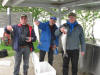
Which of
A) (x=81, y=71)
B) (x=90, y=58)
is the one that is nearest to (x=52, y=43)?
(x=90, y=58)

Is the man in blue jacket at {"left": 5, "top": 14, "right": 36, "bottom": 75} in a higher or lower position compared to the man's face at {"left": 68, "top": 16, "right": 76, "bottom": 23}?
lower

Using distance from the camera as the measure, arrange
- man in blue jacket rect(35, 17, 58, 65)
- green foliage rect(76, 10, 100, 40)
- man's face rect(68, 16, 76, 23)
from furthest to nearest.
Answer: green foliage rect(76, 10, 100, 40) → man in blue jacket rect(35, 17, 58, 65) → man's face rect(68, 16, 76, 23)

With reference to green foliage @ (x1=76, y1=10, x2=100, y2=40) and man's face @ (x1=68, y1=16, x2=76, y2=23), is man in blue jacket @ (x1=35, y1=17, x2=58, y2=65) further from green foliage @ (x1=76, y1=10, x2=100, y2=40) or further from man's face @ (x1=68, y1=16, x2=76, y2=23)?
green foliage @ (x1=76, y1=10, x2=100, y2=40)

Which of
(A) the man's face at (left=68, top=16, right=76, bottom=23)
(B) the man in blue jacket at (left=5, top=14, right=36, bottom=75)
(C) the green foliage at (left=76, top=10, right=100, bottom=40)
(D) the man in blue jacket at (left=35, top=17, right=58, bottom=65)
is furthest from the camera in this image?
(C) the green foliage at (left=76, top=10, right=100, bottom=40)

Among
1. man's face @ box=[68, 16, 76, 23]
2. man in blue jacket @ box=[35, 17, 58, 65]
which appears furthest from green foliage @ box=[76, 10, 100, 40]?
man's face @ box=[68, 16, 76, 23]

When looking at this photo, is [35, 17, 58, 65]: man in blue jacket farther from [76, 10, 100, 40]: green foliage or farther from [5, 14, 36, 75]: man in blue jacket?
[76, 10, 100, 40]: green foliage

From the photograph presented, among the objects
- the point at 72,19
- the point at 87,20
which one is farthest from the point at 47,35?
the point at 87,20

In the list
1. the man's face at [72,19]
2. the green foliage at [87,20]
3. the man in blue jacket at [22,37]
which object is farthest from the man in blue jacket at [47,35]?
the green foliage at [87,20]

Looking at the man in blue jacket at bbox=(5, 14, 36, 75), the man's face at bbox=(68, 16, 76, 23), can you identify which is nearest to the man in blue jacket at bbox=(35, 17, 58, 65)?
the man in blue jacket at bbox=(5, 14, 36, 75)

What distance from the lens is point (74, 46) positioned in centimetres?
427

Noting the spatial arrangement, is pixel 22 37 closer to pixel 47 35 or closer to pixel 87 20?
pixel 47 35

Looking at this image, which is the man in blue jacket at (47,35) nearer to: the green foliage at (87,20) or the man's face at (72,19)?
the man's face at (72,19)

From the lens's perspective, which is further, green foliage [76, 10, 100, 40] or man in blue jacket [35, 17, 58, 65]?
green foliage [76, 10, 100, 40]

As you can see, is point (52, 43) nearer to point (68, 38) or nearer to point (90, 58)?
point (68, 38)
